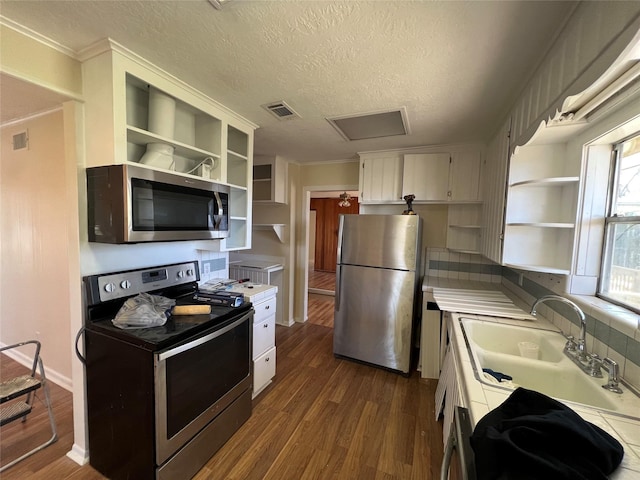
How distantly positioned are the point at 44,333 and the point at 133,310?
1636mm

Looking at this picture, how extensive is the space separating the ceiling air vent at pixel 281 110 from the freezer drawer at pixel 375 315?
4.94 feet

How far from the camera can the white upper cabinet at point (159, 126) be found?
1332mm

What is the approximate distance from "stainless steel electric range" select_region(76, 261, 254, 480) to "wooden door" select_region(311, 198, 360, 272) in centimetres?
537

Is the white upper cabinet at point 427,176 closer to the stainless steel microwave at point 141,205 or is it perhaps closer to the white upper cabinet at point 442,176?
the white upper cabinet at point 442,176

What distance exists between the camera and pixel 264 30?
1157 mm

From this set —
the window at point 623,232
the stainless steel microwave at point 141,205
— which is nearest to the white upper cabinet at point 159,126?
the stainless steel microwave at point 141,205

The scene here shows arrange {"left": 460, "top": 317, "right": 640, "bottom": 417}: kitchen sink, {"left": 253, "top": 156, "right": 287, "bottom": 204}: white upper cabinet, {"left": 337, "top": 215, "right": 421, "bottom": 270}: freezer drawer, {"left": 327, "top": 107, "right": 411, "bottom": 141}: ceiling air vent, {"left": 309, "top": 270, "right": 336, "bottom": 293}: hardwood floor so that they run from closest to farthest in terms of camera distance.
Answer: {"left": 460, "top": 317, "right": 640, "bottom": 417}: kitchen sink → {"left": 327, "top": 107, "right": 411, "bottom": 141}: ceiling air vent → {"left": 337, "top": 215, "right": 421, "bottom": 270}: freezer drawer → {"left": 253, "top": 156, "right": 287, "bottom": 204}: white upper cabinet → {"left": 309, "top": 270, "right": 336, "bottom": 293}: hardwood floor

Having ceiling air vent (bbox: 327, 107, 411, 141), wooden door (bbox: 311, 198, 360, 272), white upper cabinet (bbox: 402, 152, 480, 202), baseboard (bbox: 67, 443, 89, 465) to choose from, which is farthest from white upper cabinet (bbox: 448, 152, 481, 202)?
wooden door (bbox: 311, 198, 360, 272)

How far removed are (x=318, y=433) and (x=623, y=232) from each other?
211 centimetres

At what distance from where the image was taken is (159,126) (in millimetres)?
1573

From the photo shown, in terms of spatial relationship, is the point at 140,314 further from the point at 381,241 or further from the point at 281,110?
the point at 381,241

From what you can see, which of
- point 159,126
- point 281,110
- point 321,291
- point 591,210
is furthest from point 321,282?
point 591,210

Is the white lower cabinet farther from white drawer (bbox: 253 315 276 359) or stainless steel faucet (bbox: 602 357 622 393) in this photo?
stainless steel faucet (bbox: 602 357 622 393)

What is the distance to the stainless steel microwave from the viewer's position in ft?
4.33
